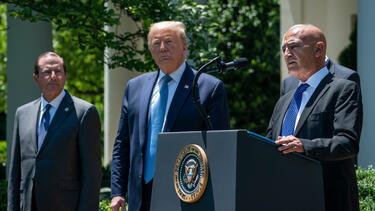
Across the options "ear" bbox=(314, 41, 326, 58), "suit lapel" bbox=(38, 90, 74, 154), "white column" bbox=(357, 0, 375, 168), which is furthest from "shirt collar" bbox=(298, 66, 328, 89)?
"white column" bbox=(357, 0, 375, 168)

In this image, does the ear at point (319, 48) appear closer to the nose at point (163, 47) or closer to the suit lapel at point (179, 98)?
the suit lapel at point (179, 98)

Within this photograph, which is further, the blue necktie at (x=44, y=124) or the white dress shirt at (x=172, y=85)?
the blue necktie at (x=44, y=124)

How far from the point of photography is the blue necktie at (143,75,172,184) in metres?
4.09

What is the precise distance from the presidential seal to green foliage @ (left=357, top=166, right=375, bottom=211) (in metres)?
3.32

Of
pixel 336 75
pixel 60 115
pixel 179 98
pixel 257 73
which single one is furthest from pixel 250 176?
pixel 257 73

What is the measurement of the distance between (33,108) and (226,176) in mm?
2485

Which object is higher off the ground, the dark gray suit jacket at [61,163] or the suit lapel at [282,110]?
the suit lapel at [282,110]

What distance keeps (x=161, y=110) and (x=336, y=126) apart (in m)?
1.23

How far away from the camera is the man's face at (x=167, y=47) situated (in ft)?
13.5

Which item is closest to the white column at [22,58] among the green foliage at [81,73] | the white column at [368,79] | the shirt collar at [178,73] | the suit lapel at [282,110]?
the white column at [368,79]

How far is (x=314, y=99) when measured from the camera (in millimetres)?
3799

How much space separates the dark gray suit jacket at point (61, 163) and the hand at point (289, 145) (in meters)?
2.03

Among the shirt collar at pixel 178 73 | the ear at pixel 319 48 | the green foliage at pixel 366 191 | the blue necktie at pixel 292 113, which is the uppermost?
the ear at pixel 319 48

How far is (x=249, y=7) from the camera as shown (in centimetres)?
1745
